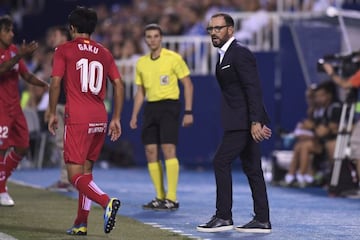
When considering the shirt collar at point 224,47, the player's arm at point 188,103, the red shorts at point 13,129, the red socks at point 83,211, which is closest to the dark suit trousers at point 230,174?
the shirt collar at point 224,47

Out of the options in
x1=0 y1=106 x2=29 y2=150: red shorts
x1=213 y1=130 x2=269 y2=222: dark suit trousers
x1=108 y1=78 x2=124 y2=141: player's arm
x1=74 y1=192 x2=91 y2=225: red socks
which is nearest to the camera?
x1=74 y1=192 x2=91 y2=225: red socks

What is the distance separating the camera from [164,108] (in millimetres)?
12797

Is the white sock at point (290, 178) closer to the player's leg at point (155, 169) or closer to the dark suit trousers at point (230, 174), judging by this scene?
the player's leg at point (155, 169)

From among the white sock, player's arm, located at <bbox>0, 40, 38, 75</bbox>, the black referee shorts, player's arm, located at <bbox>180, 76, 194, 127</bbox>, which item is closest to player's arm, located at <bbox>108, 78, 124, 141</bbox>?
player's arm, located at <bbox>0, 40, 38, 75</bbox>

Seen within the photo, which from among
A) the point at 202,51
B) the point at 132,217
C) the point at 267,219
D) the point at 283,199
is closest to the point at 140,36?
the point at 202,51

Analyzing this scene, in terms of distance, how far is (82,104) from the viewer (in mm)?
9883

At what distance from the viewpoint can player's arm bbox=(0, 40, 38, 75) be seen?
11.4 meters

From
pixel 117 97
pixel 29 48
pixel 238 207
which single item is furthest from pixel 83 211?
pixel 238 207

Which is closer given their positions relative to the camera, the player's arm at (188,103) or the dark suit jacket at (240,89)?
the dark suit jacket at (240,89)

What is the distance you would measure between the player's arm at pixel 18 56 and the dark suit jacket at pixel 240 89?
212 centimetres

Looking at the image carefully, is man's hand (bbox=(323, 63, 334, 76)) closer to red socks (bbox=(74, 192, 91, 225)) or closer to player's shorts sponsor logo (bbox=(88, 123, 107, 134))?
player's shorts sponsor logo (bbox=(88, 123, 107, 134))

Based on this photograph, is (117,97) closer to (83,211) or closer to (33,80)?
(83,211)

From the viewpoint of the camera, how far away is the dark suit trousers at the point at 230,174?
10383mm

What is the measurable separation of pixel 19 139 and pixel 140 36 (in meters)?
10.1
